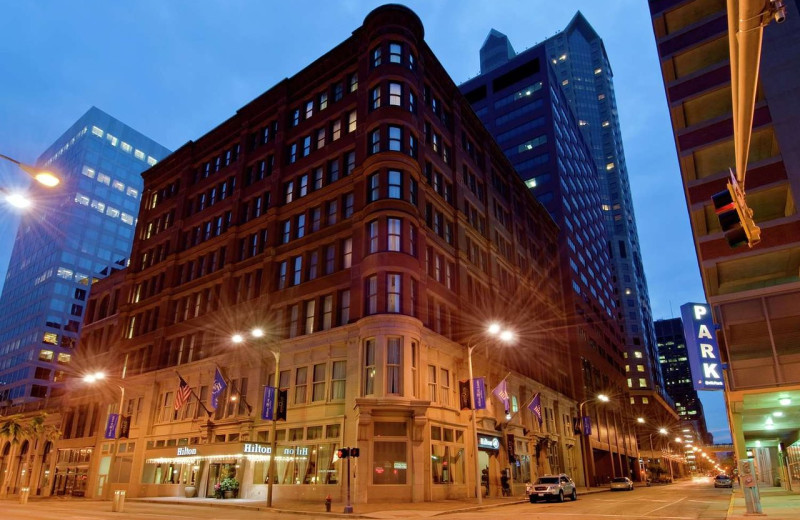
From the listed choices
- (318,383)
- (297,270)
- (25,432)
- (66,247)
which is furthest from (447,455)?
(66,247)

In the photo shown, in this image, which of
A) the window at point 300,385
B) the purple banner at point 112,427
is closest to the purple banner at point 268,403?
the window at point 300,385

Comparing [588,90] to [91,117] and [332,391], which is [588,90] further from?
[332,391]

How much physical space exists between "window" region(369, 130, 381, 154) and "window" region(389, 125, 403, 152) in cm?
89

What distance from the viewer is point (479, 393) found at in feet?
115

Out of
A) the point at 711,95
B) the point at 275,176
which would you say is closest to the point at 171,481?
the point at 275,176

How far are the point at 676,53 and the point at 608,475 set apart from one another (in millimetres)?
64418

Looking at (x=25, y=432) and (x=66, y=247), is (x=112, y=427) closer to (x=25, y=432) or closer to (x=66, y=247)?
(x=25, y=432)

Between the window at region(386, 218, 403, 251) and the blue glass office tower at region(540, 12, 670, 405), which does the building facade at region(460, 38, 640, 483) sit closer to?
the blue glass office tower at region(540, 12, 670, 405)

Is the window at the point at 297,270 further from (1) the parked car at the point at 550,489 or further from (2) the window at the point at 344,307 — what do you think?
(1) the parked car at the point at 550,489

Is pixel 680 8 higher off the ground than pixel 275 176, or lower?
higher

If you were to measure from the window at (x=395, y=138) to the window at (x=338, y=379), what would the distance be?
1592 centimetres

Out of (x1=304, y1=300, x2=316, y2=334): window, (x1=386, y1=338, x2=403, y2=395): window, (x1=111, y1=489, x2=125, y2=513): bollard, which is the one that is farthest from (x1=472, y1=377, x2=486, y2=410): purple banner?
(x1=111, y1=489, x2=125, y2=513): bollard

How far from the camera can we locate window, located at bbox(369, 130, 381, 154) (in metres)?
40.3

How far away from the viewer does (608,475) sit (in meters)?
80.7
